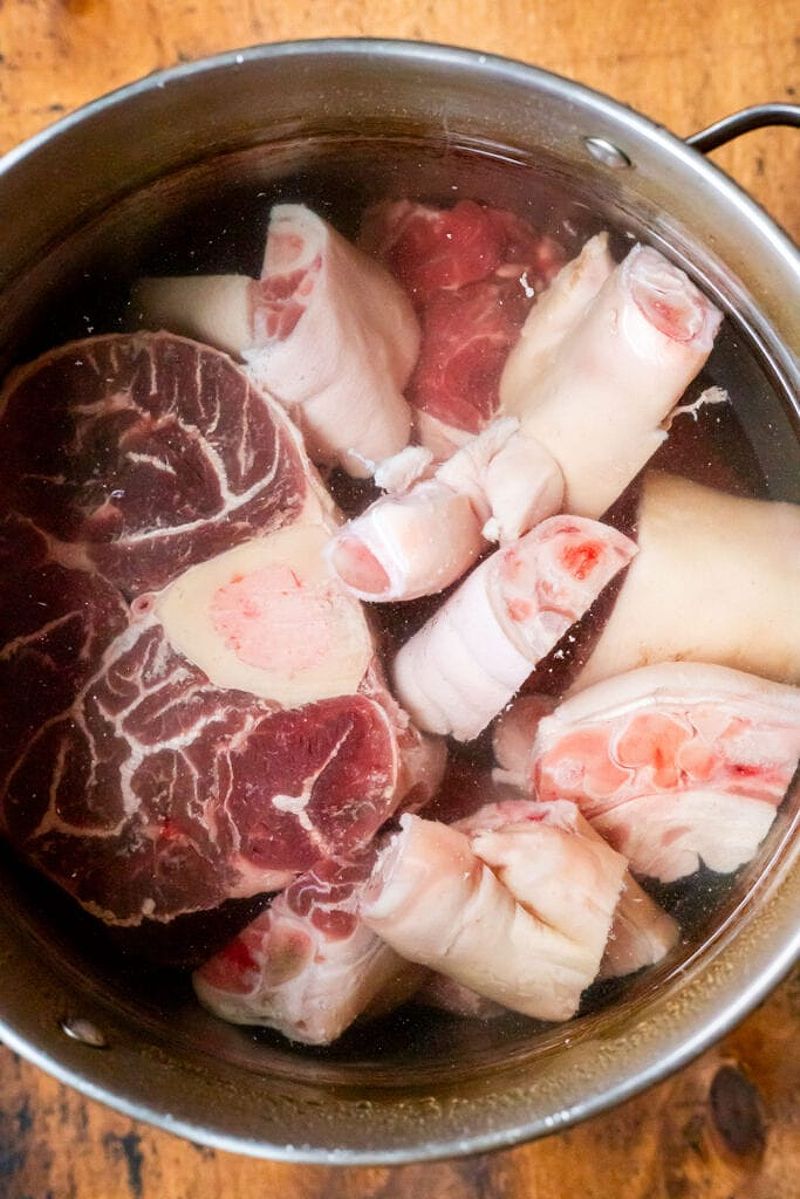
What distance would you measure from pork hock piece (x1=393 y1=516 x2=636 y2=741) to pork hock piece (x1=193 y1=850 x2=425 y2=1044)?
0.21 m

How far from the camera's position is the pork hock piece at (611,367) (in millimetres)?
1110

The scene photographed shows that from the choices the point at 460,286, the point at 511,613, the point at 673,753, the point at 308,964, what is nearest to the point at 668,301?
the point at 460,286

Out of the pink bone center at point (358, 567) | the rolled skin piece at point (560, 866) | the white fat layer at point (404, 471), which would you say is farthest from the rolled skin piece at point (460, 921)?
the white fat layer at point (404, 471)

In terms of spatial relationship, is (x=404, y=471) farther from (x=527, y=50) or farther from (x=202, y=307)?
(x=527, y=50)

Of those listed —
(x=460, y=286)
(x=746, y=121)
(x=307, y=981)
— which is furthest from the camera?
(x=460, y=286)

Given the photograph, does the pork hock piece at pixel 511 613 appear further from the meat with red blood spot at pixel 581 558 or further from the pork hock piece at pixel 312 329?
the pork hock piece at pixel 312 329

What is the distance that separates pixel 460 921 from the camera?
1.07m

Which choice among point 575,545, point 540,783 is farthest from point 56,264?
point 540,783

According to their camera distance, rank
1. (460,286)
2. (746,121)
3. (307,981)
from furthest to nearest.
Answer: (460,286), (307,981), (746,121)

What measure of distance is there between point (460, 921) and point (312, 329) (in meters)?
0.66

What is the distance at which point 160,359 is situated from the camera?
46.8 inches

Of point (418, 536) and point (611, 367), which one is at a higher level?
point (611, 367)

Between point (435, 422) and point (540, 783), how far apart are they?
440 mm

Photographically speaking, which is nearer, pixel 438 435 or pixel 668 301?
pixel 668 301
